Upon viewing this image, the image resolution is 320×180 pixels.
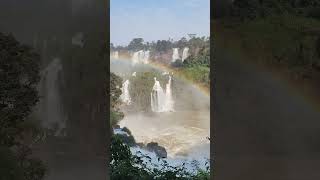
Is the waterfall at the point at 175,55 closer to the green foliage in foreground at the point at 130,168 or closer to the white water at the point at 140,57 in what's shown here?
the white water at the point at 140,57

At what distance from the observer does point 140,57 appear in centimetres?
376

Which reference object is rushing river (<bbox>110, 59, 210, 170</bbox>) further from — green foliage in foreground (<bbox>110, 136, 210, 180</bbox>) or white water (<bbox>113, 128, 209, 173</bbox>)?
green foliage in foreground (<bbox>110, 136, 210, 180</bbox>)

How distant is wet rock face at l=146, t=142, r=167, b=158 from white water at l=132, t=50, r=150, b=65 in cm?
69

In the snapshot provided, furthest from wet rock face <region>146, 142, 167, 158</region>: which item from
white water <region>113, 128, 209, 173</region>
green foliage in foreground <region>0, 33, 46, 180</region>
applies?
green foliage in foreground <region>0, 33, 46, 180</region>

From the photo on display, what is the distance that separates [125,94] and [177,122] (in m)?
0.49

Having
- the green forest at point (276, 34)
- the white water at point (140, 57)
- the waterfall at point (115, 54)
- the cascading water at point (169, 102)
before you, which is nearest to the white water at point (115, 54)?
the waterfall at point (115, 54)

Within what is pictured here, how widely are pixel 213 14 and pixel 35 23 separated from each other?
1287mm

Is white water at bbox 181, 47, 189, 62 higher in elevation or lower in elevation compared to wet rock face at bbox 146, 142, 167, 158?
higher

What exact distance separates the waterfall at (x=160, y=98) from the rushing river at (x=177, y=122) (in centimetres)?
3

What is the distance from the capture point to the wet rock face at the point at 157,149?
3775 millimetres

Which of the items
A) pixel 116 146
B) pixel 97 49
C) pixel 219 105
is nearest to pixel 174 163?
pixel 116 146

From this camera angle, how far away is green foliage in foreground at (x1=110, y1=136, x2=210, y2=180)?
3875 mm

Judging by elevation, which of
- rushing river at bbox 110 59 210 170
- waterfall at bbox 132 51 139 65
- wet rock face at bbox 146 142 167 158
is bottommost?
wet rock face at bbox 146 142 167 158

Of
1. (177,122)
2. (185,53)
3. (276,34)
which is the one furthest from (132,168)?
(276,34)
